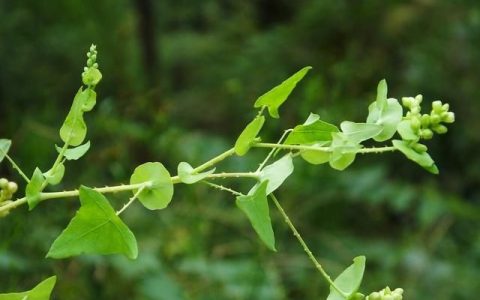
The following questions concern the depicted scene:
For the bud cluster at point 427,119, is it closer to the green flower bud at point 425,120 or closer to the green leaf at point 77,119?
the green flower bud at point 425,120

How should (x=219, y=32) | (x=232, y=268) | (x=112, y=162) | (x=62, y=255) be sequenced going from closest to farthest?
(x=62, y=255) → (x=232, y=268) → (x=112, y=162) → (x=219, y=32)

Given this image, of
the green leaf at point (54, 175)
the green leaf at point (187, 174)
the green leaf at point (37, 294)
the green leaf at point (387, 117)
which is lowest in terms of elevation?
the green leaf at point (37, 294)

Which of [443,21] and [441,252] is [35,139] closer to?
[441,252]

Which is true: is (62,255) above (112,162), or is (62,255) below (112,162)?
above

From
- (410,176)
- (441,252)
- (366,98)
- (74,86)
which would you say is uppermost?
(74,86)

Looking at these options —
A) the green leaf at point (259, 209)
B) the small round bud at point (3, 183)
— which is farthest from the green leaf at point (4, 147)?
the green leaf at point (259, 209)

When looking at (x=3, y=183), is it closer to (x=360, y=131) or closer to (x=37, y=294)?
(x=37, y=294)

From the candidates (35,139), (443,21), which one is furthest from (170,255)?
(443,21)
